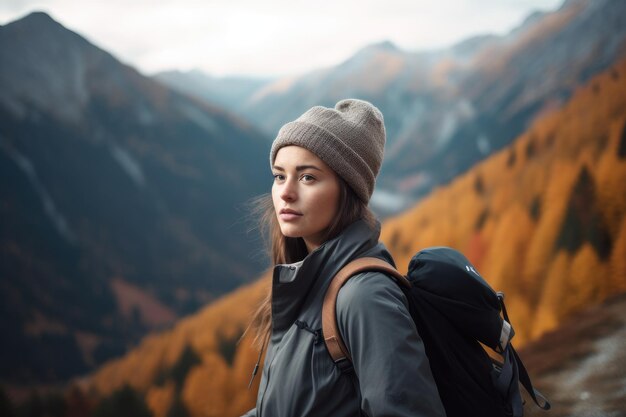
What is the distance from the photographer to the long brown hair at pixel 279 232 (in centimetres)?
225

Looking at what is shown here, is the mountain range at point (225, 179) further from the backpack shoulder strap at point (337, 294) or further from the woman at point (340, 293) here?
the backpack shoulder strap at point (337, 294)

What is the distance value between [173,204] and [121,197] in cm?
1160

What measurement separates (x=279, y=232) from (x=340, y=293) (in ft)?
2.99

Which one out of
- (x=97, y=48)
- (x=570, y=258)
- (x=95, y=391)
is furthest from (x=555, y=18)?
(x=97, y=48)

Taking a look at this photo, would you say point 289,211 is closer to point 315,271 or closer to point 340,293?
point 315,271

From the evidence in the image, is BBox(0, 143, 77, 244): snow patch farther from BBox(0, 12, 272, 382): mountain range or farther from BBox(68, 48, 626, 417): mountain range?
BBox(68, 48, 626, 417): mountain range

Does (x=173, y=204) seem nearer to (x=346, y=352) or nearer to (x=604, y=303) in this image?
(x=604, y=303)

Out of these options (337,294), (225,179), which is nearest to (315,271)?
(337,294)

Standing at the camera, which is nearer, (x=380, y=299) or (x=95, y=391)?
(x=380, y=299)

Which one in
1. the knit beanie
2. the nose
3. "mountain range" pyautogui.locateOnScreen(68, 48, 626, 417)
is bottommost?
"mountain range" pyautogui.locateOnScreen(68, 48, 626, 417)

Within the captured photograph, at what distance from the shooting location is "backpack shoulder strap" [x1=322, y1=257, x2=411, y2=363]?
177 centimetres

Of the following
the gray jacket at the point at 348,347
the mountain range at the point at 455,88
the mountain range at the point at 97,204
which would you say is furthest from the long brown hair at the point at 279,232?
the mountain range at the point at 97,204

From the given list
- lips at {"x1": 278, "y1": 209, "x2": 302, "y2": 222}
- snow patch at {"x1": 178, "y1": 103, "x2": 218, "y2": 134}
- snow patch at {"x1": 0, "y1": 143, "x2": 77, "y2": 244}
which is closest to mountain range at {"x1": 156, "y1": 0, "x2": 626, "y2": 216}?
snow patch at {"x1": 178, "y1": 103, "x2": 218, "y2": 134}

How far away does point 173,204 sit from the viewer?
107 m
